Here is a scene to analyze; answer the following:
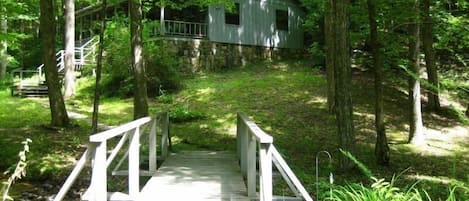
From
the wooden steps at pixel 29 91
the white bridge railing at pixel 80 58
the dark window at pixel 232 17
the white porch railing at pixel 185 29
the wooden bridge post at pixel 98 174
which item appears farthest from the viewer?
the dark window at pixel 232 17

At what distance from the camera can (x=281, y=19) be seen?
26.0 meters

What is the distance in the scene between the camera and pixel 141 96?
11.1 metres

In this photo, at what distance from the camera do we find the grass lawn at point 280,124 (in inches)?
413

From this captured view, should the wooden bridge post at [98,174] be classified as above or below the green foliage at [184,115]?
above

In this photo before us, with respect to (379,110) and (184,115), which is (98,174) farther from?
(184,115)

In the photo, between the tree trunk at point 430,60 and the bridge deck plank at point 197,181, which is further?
the tree trunk at point 430,60

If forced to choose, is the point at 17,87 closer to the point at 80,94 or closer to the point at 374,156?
the point at 80,94

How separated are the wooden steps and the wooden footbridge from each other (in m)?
12.0

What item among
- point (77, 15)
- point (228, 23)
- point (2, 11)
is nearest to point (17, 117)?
point (2, 11)

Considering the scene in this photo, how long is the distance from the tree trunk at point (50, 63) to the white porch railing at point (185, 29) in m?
8.52

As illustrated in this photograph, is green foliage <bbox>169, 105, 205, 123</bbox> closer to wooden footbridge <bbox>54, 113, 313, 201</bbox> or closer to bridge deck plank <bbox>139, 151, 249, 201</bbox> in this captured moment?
wooden footbridge <bbox>54, 113, 313, 201</bbox>

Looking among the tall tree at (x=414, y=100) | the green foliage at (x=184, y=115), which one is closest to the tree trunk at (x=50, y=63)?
the green foliage at (x=184, y=115)

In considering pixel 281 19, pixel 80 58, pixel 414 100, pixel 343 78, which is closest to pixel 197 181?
pixel 343 78

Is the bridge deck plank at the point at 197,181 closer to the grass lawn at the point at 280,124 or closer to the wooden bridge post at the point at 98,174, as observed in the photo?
the grass lawn at the point at 280,124
